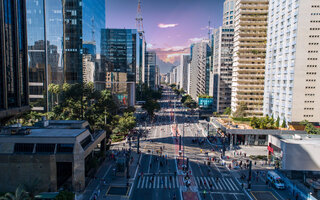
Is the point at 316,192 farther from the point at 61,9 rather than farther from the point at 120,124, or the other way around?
the point at 61,9

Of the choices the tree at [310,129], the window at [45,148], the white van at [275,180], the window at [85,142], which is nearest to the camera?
the window at [45,148]

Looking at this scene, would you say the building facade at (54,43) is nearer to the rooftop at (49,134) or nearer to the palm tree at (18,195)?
the rooftop at (49,134)

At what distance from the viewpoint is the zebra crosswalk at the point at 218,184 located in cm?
3506

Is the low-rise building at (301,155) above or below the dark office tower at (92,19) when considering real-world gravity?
below

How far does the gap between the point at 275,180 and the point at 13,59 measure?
1964 inches

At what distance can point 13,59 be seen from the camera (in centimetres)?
4019

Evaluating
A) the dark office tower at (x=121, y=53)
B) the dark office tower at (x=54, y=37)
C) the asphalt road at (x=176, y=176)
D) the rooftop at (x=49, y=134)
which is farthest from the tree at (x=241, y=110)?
the dark office tower at (x=54, y=37)

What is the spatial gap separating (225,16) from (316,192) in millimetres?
98264

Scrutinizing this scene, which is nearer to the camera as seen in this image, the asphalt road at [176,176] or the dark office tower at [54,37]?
the asphalt road at [176,176]

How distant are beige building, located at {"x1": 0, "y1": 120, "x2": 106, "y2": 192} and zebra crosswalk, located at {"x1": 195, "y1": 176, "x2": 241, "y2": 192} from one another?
735 inches

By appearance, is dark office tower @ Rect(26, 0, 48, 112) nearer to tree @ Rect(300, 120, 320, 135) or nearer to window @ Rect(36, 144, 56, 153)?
window @ Rect(36, 144, 56, 153)

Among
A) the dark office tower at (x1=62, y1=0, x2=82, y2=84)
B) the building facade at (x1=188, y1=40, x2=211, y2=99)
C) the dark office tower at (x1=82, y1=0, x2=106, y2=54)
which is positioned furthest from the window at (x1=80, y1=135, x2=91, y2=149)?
the building facade at (x1=188, y1=40, x2=211, y2=99)

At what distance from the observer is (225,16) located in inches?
4424

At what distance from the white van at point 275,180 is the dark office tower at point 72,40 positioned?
2324 inches
